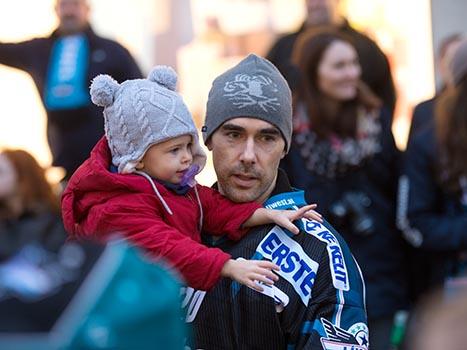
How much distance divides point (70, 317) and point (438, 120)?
14.5ft

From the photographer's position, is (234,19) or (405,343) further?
(234,19)

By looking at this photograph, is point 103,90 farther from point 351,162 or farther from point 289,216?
point 351,162

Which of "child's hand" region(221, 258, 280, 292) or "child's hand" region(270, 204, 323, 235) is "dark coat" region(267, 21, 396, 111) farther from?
"child's hand" region(221, 258, 280, 292)

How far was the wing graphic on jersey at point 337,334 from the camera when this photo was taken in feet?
11.0

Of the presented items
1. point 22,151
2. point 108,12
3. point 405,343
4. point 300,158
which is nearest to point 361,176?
point 300,158

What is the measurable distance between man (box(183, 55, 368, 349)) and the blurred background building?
409 cm

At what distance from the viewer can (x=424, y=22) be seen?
805 cm

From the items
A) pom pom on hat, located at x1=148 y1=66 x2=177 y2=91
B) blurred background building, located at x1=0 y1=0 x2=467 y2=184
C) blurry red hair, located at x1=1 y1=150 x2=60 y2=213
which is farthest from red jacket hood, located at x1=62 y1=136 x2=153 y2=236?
blurred background building, located at x1=0 y1=0 x2=467 y2=184

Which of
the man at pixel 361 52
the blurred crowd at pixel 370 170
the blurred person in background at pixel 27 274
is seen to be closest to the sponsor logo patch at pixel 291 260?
the blurred person in background at pixel 27 274

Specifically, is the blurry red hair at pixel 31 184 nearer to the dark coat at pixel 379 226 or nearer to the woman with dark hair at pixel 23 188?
the woman with dark hair at pixel 23 188

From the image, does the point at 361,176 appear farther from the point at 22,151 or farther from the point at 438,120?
the point at 22,151

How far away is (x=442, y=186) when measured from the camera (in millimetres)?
5770

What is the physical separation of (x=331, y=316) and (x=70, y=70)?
3.36 meters

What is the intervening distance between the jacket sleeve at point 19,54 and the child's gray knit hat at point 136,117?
3.14 metres
